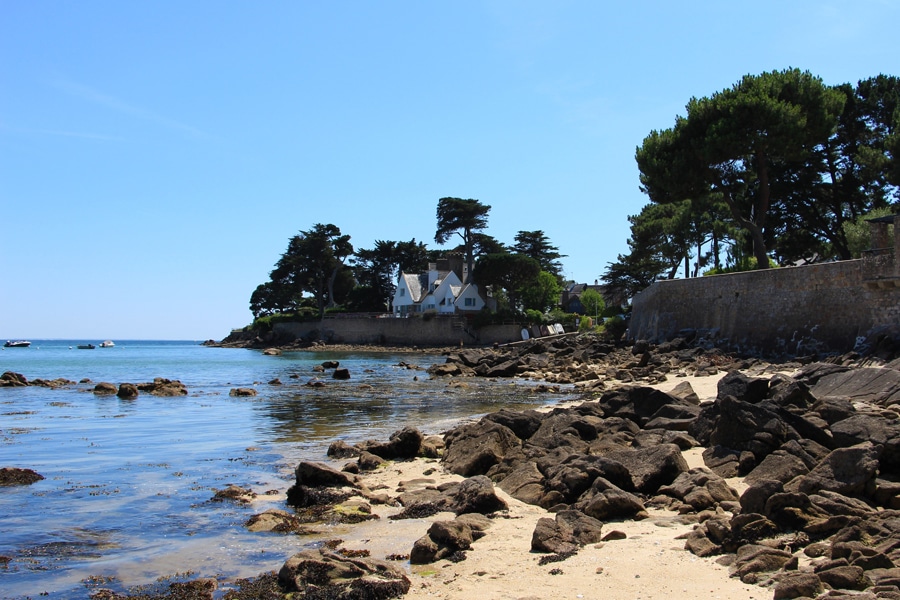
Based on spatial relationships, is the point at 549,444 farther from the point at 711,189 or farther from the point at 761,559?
the point at 711,189

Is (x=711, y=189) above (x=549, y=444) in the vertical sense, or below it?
above

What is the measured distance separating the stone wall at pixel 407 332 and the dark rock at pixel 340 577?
6113 cm

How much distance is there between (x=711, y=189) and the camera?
130 ft

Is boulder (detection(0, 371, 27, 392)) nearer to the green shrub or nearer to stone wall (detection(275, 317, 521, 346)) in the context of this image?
the green shrub

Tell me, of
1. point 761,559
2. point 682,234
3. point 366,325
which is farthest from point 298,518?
point 366,325

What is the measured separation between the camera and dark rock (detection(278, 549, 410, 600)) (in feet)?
19.3

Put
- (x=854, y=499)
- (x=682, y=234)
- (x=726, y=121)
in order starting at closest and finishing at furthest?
(x=854, y=499)
(x=726, y=121)
(x=682, y=234)

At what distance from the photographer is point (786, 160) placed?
35969 mm

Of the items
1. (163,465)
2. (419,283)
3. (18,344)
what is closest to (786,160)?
(163,465)

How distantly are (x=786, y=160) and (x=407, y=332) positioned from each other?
4530 centimetres

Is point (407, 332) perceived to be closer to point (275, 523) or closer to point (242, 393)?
point (242, 393)

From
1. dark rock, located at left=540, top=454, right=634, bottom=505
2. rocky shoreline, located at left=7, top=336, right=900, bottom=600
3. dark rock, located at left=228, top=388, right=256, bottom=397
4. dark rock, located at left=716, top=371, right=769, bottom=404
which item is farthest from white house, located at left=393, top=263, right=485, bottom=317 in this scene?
dark rock, located at left=540, top=454, right=634, bottom=505

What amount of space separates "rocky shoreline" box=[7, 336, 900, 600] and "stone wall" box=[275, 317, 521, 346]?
5525cm

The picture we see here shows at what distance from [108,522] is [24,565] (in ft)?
5.39
